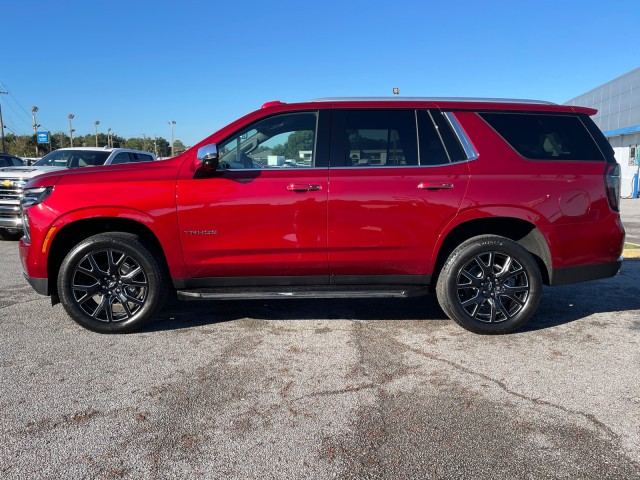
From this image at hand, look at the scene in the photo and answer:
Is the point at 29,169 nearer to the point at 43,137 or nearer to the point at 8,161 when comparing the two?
the point at 8,161

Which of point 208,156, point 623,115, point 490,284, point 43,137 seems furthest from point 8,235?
point 43,137

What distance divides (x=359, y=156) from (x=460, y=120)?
0.98 metres

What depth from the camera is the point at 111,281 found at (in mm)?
4250

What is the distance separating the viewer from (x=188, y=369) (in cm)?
356

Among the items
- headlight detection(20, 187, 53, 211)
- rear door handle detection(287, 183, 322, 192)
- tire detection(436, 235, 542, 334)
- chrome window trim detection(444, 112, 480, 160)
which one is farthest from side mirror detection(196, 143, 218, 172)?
tire detection(436, 235, 542, 334)

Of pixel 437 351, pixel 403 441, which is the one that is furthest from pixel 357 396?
pixel 437 351

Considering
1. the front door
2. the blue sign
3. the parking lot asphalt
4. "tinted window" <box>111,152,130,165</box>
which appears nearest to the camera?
the parking lot asphalt

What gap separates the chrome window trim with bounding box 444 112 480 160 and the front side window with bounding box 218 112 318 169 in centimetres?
121

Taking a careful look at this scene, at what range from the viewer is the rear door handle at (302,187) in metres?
4.05

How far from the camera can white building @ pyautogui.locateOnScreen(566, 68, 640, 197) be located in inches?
1200

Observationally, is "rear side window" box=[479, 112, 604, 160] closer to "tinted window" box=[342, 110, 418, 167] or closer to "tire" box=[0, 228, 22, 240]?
"tinted window" box=[342, 110, 418, 167]

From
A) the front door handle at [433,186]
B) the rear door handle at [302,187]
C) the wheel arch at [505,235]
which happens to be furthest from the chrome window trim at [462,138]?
the rear door handle at [302,187]

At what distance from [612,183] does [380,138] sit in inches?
82.1

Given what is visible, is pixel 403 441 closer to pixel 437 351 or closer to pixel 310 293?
pixel 437 351
